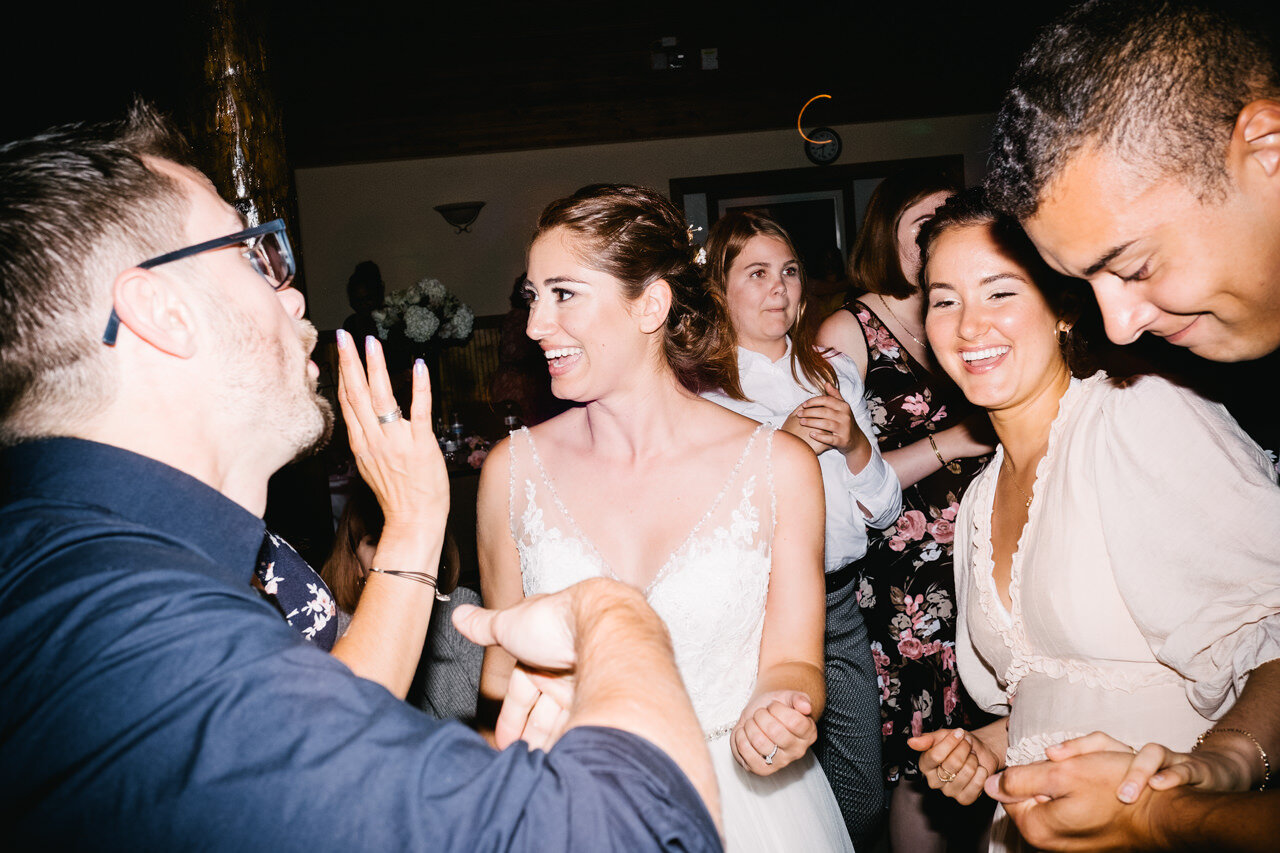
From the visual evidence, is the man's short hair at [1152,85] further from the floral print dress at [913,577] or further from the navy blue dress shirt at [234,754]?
the floral print dress at [913,577]

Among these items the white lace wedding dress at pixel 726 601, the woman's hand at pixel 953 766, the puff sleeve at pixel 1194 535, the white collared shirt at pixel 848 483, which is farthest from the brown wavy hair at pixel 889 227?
the woman's hand at pixel 953 766

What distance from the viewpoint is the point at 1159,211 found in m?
1.13

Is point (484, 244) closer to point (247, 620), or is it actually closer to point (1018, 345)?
point (1018, 345)

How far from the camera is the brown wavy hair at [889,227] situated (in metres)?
2.84

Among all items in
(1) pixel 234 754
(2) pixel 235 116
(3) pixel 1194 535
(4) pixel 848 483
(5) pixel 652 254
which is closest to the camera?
(1) pixel 234 754

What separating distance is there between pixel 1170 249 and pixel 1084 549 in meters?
0.56

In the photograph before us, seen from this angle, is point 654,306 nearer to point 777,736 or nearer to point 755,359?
point 755,359

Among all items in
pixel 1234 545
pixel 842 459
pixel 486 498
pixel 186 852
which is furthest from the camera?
pixel 842 459

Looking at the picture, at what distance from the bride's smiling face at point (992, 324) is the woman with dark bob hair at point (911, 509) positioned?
2.82 ft

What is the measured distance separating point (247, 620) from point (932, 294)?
5.50 ft

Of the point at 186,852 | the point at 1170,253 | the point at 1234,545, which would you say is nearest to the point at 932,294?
the point at 1170,253

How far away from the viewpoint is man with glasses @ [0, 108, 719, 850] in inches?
23.9

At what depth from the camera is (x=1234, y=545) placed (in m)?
1.20

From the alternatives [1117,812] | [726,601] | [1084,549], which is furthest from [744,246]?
[1117,812]
